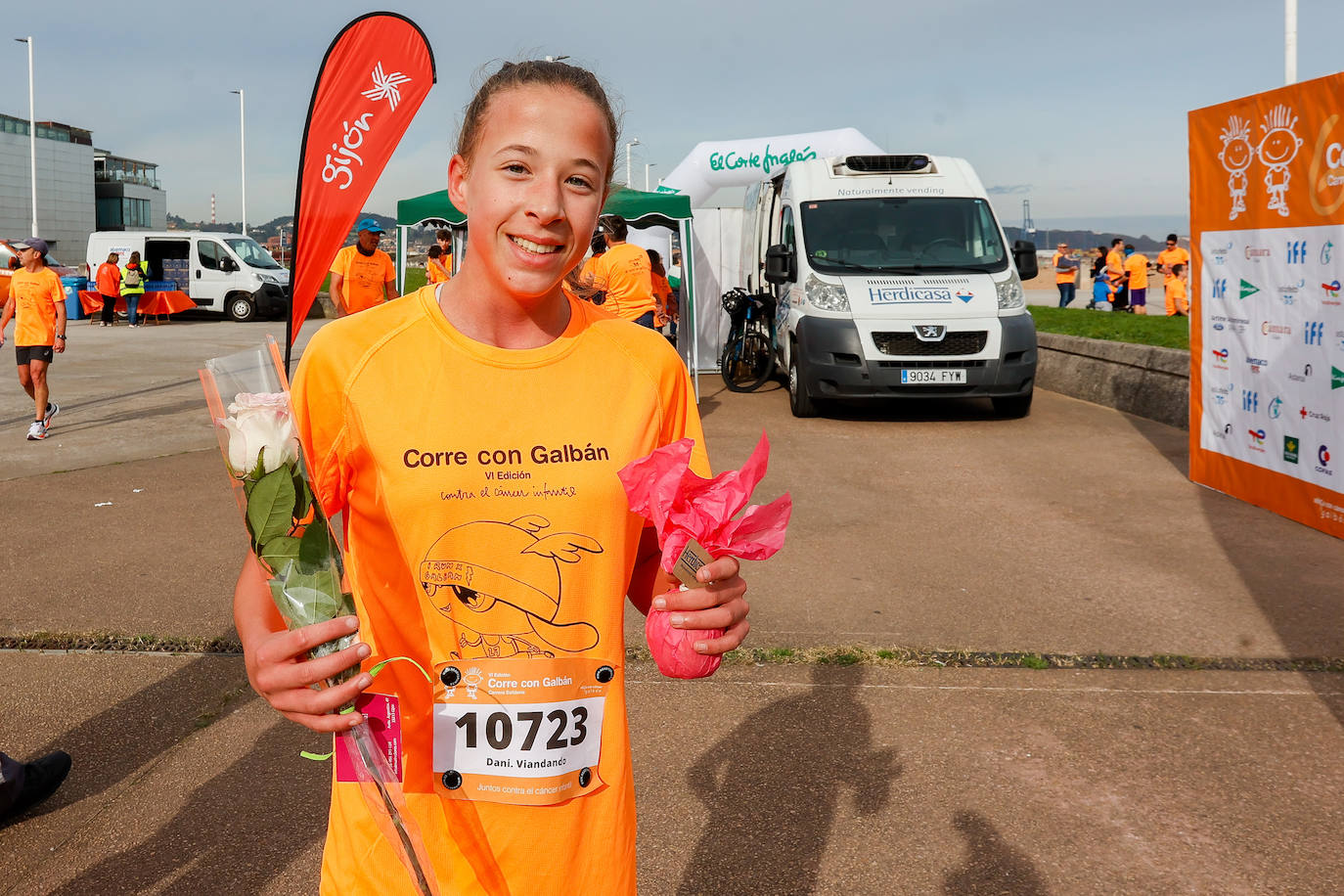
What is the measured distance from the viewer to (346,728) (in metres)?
1.36

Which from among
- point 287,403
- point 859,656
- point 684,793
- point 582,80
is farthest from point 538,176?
point 859,656

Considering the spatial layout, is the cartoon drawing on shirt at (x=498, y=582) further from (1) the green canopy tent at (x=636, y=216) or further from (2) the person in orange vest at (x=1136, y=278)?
(2) the person in orange vest at (x=1136, y=278)

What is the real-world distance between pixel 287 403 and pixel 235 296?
1137 inches

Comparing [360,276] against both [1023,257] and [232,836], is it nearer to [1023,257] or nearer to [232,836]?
[1023,257]

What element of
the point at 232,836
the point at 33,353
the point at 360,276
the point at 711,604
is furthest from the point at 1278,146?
the point at 33,353

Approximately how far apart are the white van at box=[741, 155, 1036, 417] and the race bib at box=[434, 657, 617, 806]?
31.3 feet

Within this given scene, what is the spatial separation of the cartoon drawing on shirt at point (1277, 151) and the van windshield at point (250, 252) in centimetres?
2529

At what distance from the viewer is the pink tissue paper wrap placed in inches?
53.3

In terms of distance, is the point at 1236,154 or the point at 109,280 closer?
the point at 1236,154

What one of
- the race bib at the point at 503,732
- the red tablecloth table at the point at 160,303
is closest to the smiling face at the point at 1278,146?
the race bib at the point at 503,732

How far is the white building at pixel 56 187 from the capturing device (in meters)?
65.7

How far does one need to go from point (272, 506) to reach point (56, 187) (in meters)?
76.7

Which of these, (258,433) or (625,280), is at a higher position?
(625,280)

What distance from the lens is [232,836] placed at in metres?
3.43
